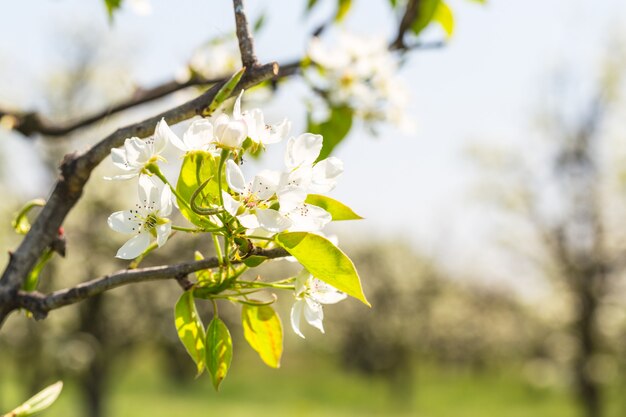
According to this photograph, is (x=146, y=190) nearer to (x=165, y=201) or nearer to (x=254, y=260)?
(x=165, y=201)

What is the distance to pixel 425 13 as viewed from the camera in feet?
5.07

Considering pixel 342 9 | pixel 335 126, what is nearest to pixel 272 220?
pixel 335 126

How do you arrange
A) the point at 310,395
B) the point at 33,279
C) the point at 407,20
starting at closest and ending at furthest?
the point at 33,279 < the point at 407,20 < the point at 310,395

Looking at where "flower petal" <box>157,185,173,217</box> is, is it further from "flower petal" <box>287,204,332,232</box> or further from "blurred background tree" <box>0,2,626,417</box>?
"blurred background tree" <box>0,2,626,417</box>

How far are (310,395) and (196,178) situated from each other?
71.2ft

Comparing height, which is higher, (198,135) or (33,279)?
(198,135)

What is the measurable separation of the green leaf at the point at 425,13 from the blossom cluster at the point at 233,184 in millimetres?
892

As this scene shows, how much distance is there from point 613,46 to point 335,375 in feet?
54.8

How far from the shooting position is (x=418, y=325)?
23672mm

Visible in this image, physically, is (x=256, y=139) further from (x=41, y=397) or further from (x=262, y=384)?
(x=262, y=384)

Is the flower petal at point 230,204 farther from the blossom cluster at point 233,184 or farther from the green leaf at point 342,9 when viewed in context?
the green leaf at point 342,9

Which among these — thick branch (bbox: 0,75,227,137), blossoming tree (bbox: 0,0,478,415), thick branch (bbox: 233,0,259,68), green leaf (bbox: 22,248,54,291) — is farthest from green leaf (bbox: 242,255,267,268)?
thick branch (bbox: 0,75,227,137)

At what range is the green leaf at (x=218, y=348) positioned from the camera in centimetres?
73

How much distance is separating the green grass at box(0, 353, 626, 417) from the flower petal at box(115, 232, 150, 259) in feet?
45.9
